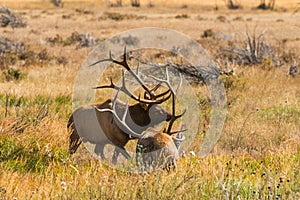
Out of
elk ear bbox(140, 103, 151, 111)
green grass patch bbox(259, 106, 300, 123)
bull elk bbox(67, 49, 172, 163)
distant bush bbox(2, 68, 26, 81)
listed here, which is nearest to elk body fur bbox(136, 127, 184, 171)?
bull elk bbox(67, 49, 172, 163)

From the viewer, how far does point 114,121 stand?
19.6ft

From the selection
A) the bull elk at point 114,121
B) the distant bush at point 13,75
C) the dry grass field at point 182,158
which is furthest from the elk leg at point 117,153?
the distant bush at point 13,75

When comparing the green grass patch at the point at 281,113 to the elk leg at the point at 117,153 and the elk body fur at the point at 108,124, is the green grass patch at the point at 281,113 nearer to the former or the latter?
the elk body fur at the point at 108,124

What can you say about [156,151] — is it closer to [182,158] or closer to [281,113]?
[182,158]

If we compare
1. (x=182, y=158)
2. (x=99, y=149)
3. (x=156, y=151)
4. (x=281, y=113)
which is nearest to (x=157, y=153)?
(x=156, y=151)

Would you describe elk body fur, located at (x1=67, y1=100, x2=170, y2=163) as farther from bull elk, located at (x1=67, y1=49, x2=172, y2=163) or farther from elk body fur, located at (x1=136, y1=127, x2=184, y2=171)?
elk body fur, located at (x1=136, y1=127, x2=184, y2=171)

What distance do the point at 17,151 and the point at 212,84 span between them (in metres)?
6.44

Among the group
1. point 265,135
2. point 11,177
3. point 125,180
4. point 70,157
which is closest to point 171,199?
point 125,180

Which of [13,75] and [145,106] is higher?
[145,106]

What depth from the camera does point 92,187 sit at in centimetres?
467

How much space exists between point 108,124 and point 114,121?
21 centimetres

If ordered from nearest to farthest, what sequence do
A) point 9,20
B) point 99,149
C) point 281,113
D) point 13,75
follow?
1. point 99,149
2. point 281,113
3. point 13,75
4. point 9,20

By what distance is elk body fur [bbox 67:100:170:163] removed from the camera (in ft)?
19.4

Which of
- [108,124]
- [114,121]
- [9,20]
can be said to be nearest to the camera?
[114,121]
